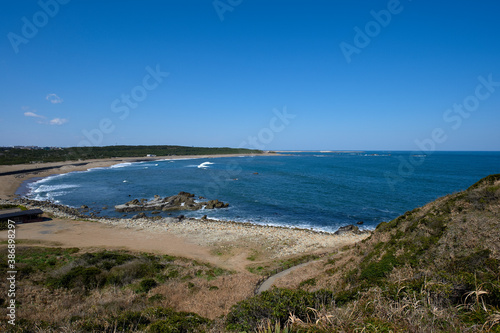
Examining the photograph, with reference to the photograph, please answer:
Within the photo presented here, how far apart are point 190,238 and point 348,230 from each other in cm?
2016

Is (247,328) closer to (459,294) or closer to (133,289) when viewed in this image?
(459,294)

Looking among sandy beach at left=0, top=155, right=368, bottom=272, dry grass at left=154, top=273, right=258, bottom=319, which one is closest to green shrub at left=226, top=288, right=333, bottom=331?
dry grass at left=154, top=273, right=258, bottom=319

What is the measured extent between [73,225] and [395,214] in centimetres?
4653

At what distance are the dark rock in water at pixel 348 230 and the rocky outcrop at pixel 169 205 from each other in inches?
819

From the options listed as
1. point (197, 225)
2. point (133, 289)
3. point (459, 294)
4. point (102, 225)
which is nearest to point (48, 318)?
point (133, 289)

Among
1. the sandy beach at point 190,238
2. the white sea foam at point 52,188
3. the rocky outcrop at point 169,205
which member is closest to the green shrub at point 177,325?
the sandy beach at point 190,238

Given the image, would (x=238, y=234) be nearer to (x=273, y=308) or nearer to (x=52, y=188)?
(x=273, y=308)

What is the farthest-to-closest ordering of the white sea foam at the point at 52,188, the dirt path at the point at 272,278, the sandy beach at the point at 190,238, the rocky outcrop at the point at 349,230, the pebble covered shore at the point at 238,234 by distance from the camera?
the white sea foam at the point at 52,188, the rocky outcrop at the point at 349,230, the pebble covered shore at the point at 238,234, the sandy beach at the point at 190,238, the dirt path at the point at 272,278

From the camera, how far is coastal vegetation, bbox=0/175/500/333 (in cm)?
588

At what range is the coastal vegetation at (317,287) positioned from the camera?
5879 millimetres

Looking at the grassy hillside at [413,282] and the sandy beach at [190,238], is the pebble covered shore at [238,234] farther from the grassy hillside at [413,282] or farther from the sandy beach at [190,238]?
the grassy hillside at [413,282]

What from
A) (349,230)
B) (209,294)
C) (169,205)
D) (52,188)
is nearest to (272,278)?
(209,294)

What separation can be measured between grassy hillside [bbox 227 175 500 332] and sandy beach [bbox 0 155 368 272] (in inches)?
283

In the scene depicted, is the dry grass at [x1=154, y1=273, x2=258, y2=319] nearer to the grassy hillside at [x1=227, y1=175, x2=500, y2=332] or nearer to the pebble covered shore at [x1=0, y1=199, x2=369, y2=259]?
the grassy hillside at [x1=227, y1=175, x2=500, y2=332]
